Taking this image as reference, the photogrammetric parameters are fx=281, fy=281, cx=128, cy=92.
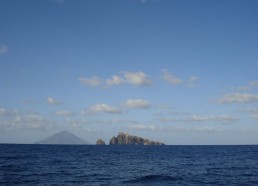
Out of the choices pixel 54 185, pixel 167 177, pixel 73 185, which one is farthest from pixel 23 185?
pixel 167 177

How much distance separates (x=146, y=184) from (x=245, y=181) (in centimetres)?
1473

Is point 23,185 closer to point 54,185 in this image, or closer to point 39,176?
point 54,185

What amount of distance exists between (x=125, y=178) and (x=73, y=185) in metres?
9.69

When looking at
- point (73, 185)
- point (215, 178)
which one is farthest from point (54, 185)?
point (215, 178)

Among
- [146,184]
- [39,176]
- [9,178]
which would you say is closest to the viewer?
[146,184]

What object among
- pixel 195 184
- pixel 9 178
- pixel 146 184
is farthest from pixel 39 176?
pixel 195 184

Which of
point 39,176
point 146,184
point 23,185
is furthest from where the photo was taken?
point 39,176

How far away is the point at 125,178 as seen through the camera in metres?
42.7

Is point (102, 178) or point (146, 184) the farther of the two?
point (102, 178)

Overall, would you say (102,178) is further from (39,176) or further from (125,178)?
(39,176)

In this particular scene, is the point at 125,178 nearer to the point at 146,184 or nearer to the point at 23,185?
the point at 146,184

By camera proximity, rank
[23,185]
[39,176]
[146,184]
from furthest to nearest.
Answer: [39,176], [146,184], [23,185]

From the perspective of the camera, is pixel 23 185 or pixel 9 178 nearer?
pixel 23 185

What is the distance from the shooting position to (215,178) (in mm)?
43719
